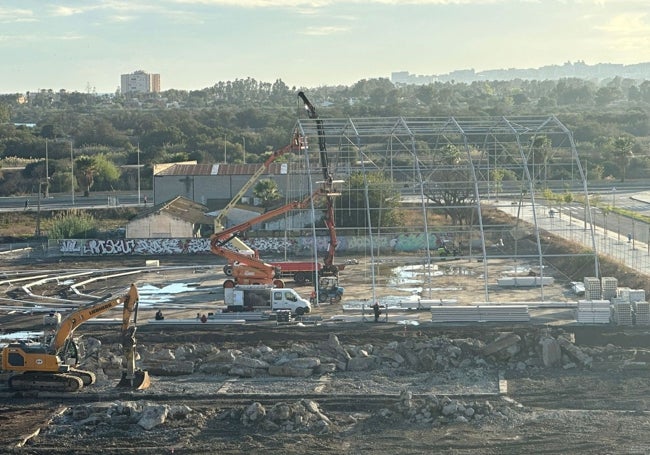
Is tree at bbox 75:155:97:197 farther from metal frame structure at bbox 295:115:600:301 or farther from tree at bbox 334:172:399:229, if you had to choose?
tree at bbox 334:172:399:229

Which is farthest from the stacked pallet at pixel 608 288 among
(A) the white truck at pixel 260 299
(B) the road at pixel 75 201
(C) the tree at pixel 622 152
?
(B) the road at pixel 75 201

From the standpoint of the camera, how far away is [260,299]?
118 ft

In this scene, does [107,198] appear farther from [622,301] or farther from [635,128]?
[635,128]

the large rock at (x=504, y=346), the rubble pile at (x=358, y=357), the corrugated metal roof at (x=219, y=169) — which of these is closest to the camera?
the rubble pile at (x=358, y=357)

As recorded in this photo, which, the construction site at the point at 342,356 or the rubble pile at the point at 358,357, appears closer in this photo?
the construction site at the point at 342,356

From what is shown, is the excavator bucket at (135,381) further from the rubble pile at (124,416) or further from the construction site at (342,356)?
the rubble pile at (124,416)

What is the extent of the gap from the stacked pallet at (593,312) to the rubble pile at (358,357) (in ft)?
13.9

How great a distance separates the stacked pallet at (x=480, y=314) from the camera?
33.9 meters

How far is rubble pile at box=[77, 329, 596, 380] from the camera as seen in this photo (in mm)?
27875

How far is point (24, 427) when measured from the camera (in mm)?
23359

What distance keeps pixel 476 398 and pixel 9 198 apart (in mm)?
65221

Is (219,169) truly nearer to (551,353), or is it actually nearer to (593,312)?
(593,312)

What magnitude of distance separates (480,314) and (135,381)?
496 inches

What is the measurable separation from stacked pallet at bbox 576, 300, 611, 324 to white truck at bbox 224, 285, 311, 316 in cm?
906
